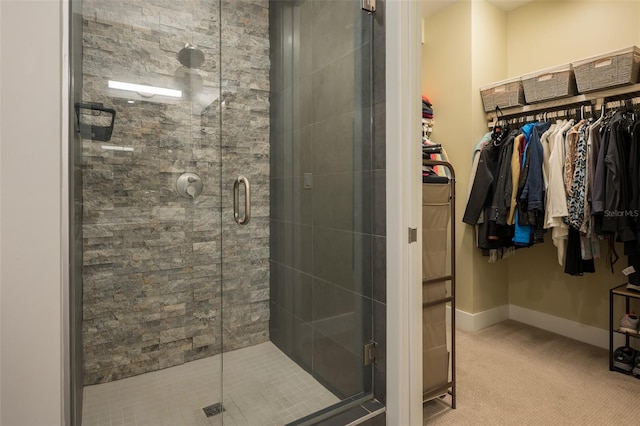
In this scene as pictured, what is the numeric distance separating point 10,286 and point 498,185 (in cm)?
297

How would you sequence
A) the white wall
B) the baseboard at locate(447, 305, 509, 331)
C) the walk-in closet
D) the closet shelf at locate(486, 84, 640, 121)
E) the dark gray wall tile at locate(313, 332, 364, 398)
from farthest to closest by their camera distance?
the baseboard at locate(447, 305, 509, 331), the walk-in closet, the closet shelf at locate(486, 84, 640, 121), the dark gray wall tile at locate(313, 332, 364, 398), the white wall

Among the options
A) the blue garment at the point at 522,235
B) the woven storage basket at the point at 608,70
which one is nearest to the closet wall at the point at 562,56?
the woven storage basket at the point at 608,70

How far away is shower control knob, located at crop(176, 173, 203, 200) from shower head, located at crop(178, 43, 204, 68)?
56cm

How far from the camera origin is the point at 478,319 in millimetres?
3059

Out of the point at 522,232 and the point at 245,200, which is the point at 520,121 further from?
the point at 245,200

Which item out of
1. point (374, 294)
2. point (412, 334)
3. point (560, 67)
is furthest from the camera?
point (560, 67)

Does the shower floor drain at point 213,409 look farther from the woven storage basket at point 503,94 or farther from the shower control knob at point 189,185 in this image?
the woven storage basket at point 503,94

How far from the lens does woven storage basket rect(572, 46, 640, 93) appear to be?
2.30 meters

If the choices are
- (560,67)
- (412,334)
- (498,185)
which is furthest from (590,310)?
(412,334)

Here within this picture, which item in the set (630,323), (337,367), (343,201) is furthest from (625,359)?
(343,201)

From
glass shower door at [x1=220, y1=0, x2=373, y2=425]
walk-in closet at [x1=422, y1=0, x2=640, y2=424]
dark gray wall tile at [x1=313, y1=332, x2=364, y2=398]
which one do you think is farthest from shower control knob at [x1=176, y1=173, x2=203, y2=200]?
walk-in closet at [x1=422, y1=0, x2=640, y2=424]

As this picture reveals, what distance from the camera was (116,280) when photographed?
1.63 metres

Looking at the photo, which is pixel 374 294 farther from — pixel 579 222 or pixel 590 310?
pixel 590 310

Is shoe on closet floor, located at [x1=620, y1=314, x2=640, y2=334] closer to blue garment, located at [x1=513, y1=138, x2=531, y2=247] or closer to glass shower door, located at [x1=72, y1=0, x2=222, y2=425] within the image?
blue garment, located at [x1=513, y1=138, x2=531, y2=247]
